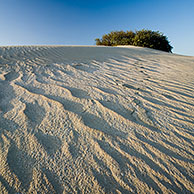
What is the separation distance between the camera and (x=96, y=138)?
1003mm

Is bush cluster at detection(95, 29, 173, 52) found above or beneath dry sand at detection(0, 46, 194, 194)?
above

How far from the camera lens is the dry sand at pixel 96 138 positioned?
0.74 m

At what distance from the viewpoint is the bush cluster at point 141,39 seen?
46.3 feet

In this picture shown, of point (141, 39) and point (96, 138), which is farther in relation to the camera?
point (141, 39)

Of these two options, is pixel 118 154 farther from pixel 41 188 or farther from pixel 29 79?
pixel 29 79

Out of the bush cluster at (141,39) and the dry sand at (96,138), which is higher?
the bush cluster at (141,39)

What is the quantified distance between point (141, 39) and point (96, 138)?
15689 millimetres

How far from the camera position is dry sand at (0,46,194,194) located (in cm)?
74

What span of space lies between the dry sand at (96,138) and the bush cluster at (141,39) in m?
14.4

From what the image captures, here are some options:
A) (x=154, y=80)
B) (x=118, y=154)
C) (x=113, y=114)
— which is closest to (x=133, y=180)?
(x=118, y=154)

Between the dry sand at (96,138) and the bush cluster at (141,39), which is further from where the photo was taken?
the bush cluster at (141,39)

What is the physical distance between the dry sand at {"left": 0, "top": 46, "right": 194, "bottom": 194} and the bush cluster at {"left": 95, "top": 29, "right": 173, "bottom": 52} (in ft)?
47.1

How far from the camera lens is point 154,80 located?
210cm

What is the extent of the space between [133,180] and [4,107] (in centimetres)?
143
